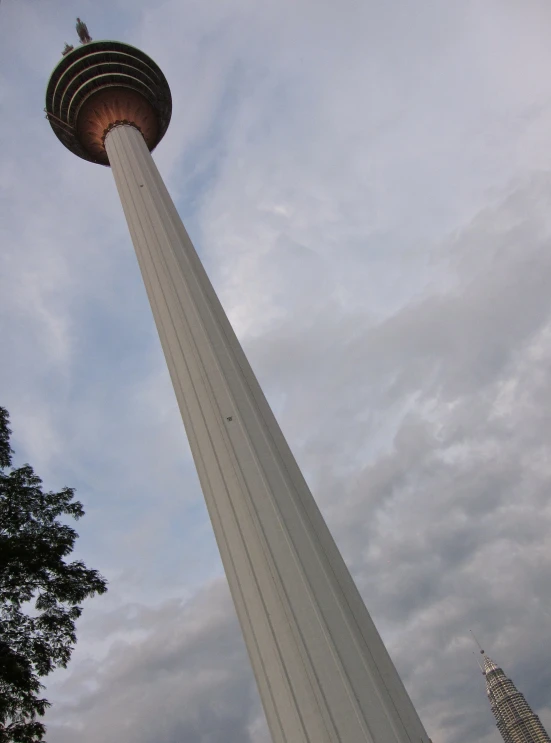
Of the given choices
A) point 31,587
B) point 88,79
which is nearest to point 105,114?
point 88,79

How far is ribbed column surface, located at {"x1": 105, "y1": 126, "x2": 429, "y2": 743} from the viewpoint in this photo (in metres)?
13.7

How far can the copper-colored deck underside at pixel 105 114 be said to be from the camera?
36656mm

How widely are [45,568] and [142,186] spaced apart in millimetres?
20787

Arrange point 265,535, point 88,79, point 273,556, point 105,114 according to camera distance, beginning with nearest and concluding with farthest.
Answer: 1. point 273,556
2. point 265,535
3. point 88,79
4. point 105,114

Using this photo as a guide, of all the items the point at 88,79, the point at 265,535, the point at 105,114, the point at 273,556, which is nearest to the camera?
the point at 273,556

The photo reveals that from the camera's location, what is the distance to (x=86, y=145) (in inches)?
1501

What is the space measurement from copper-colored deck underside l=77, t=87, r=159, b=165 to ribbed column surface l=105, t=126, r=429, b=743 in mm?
16795

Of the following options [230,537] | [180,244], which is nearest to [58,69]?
[180,244]

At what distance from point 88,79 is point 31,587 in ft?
107

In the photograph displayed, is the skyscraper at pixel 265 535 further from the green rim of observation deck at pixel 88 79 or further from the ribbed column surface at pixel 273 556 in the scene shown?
the green rim of observation deck at pixel 88 79

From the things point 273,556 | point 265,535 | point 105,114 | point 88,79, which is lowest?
point 273,556

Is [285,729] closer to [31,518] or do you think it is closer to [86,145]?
[31,518]

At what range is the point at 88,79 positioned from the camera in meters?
36.5

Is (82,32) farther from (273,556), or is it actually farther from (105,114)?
(273,556)
